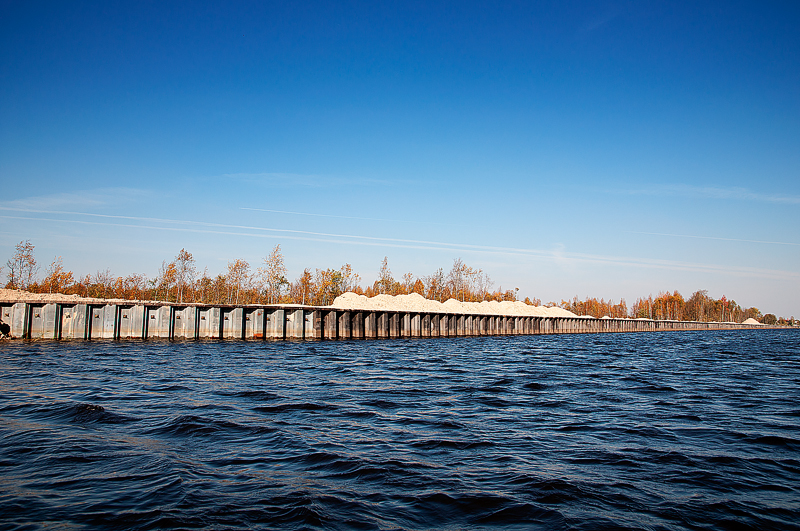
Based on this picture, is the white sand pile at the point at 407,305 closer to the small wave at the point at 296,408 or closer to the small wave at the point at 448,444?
the small wave at the point at 296,408

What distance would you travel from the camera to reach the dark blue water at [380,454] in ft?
19.2

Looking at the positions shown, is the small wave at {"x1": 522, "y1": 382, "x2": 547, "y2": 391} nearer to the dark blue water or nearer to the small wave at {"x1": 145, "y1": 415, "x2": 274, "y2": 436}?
the dark blue water

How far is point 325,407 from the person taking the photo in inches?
464

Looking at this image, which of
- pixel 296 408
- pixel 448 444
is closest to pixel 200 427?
pixel 296 408

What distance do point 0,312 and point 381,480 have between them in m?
29.5

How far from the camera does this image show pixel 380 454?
8.10 meters

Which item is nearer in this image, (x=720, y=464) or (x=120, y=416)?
(x=720, y=464)

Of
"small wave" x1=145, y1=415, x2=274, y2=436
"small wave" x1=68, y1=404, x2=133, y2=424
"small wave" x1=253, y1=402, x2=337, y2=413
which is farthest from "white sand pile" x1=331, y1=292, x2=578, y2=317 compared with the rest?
"small wave" x1=145, y1=415, x2=274, y2=436

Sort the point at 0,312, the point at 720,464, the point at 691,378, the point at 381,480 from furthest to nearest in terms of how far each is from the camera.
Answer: the point at 0,312 → the point at 691,378 → the point at 720,464 → the point at 381,480

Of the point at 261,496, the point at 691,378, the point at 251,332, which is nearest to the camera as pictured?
the point at 261,496

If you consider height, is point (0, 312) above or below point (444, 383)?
above

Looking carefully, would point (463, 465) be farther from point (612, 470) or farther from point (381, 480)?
point (612, 470)

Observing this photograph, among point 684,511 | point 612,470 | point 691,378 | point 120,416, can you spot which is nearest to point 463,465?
point 612,470

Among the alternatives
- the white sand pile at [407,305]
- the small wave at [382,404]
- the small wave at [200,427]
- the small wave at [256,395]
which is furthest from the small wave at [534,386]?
the white sand pile at [407,305]
